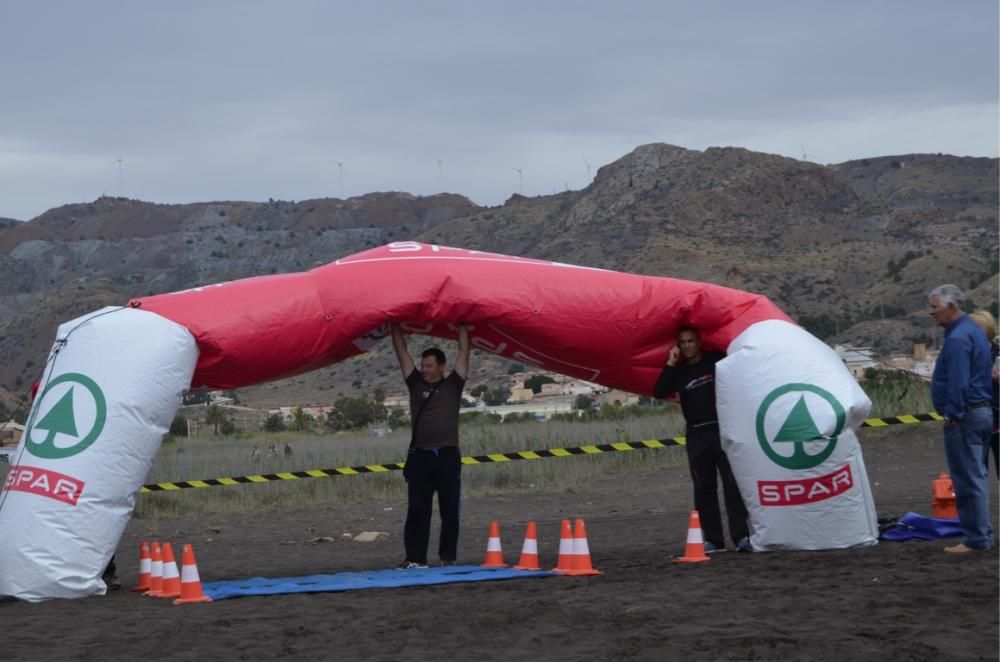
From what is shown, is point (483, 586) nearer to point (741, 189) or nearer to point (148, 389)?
point (148, 389)

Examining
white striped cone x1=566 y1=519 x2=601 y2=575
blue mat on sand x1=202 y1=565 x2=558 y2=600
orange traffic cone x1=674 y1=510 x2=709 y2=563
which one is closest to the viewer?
blue mat on sand x1=202 y1=565 x2=558 y2=600

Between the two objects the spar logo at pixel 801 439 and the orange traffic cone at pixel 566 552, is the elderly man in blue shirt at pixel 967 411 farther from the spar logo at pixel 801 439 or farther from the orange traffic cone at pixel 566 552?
the orange traffic cone at pixel 566 552

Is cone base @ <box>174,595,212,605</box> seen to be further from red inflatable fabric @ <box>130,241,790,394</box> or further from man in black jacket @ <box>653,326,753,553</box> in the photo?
man in black jacket @ <box>653,326,753,553</box>

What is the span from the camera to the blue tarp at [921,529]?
35.4 feet

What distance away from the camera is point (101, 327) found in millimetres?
10508

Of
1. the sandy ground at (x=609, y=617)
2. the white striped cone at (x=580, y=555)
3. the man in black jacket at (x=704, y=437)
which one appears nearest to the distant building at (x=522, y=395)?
the sandy ground at (x=609, y=617)

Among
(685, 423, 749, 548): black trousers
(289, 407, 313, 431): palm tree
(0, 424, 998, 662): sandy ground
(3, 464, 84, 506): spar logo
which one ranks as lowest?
(289, 407, 313, 431): palm tree

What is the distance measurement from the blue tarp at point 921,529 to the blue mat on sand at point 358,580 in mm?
2956

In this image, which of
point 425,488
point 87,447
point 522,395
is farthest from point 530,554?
point 522,395

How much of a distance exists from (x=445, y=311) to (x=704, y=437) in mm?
2421

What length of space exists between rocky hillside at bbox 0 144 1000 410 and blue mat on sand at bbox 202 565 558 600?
127 ft

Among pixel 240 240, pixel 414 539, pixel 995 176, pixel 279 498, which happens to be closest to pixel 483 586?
pixel 414 539

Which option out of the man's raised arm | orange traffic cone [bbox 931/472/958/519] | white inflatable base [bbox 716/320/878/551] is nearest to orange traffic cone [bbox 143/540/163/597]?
the man's raised arm

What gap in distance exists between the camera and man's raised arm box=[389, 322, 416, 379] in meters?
11.2
